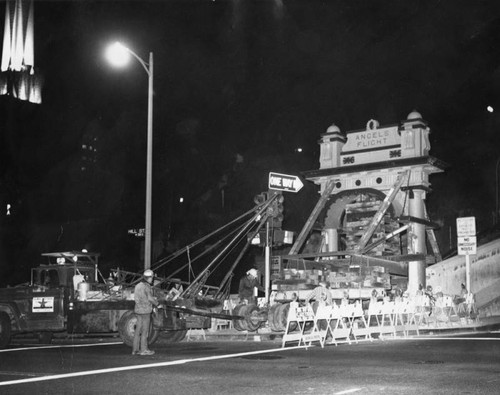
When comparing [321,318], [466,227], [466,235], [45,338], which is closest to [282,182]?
[321,318]

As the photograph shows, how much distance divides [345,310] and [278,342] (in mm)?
2112

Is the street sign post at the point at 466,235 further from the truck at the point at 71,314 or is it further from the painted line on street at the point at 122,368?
the painted line on street at the point at 122,368

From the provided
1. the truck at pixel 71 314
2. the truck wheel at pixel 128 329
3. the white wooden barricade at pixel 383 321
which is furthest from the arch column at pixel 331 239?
the truck wheel at pixel 128 329

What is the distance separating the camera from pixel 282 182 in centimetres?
2125

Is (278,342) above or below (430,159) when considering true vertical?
below

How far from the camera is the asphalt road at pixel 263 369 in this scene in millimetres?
9617

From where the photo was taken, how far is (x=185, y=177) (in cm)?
4825

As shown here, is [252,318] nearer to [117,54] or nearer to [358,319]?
[358,319]

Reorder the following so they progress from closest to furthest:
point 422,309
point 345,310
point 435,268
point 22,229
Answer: point 345,310
point 422,309
point 435,268
point 22,229

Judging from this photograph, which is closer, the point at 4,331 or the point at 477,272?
the point at 4,331

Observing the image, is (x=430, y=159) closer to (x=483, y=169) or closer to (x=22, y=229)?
(x=483, y=169)

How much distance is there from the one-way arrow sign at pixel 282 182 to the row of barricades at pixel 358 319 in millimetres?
3816

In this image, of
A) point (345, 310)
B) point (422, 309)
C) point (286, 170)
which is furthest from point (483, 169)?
point (345, 310)

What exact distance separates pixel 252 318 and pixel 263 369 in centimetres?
809
